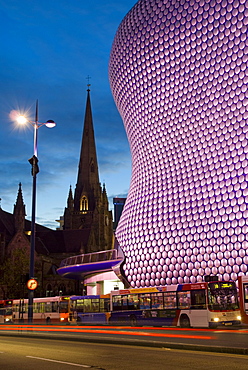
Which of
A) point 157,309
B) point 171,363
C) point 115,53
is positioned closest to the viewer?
point 171,363

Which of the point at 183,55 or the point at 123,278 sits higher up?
the point at 183,55

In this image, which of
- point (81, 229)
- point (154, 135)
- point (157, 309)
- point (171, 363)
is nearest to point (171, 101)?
point (154, 135)

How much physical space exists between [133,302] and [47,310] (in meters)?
10.5

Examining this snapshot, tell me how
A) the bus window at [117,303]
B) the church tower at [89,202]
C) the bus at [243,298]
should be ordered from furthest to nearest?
the church tower at [89,202]
the bus window at [117,303]
the bus at [243,298]

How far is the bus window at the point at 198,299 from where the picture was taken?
66.6 ft

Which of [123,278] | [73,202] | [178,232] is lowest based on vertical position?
[123,278]

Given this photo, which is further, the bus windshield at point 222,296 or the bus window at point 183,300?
the bus window at point 183,300

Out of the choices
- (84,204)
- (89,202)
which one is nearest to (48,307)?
(89,202)

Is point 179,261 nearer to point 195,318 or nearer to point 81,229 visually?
point 195,318

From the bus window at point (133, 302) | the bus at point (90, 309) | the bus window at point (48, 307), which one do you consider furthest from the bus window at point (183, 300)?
the bus window at point (48, 307)

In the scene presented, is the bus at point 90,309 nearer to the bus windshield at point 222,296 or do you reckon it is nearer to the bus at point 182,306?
the bus at point 182,306

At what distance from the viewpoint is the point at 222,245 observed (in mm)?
29781

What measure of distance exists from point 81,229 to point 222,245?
2196 inches

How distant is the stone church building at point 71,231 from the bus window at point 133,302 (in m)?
39.1
